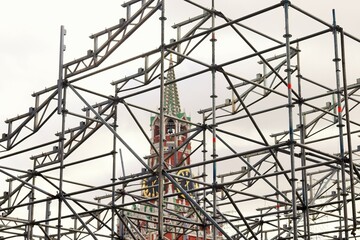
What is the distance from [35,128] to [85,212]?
3604 millimetres

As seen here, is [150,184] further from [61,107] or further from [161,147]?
[161,147]

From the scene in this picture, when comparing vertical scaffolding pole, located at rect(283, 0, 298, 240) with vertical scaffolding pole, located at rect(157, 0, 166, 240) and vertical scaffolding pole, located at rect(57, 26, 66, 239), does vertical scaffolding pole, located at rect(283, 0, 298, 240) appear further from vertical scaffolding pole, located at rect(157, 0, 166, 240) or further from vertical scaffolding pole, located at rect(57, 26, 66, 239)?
vertical scaffolding pole, located at rect(57, 26, 66, 239)

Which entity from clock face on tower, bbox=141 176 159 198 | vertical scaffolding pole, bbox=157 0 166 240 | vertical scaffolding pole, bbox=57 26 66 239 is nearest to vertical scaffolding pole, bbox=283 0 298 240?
vertical scaffolding pole, bbox=157 0 166 240

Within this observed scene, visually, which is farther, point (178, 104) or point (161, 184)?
point (178, 104)

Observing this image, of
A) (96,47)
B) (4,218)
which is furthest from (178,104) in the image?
(96,47)

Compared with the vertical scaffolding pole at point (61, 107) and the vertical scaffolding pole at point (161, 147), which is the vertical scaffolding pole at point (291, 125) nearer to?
the vertical scaffolding pole at point (161, 147)

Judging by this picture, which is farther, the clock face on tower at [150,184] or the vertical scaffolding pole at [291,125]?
the clock face on tower at [150,184]

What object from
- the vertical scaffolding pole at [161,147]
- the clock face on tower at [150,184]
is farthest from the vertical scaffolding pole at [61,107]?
the vertical scaffolding pole at [161,147]

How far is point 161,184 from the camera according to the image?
22.3 meters

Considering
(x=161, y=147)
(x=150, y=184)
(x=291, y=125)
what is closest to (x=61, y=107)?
(x=161, y=147)

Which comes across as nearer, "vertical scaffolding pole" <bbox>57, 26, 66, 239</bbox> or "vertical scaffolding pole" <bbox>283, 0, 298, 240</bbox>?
"vertical scaffolding pole" <bbox>283, 0, 298, 240</bbox>

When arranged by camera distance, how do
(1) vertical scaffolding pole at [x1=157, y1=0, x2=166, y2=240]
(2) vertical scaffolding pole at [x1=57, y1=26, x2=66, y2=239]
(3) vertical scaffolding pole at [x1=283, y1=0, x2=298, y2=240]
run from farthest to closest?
(2) vertical scaffolding pole at [x1=57, y1=26, x2=66, y2=239] → (1) vertical scaffolding pole at [x1=157, y1=0, x2=166, y2=240] → (3) vertical scaffolding pole at [x1=283, y1=0, x2=298, y2=240]

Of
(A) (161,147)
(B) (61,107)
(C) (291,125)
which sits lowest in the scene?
(A) (161,147)

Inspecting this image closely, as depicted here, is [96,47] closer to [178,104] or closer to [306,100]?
[306,100]
